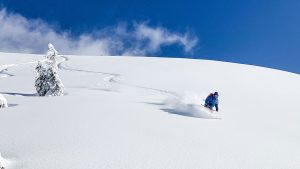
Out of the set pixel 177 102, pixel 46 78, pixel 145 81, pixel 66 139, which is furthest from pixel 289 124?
pixel 145 81

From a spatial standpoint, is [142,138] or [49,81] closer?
[142,138]

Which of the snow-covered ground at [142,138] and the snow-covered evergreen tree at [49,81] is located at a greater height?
the snow-covered evergreen tree at [49,81]

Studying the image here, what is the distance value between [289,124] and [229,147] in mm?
9564

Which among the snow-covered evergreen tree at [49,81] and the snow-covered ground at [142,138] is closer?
the snow-covered ground at [142,138]

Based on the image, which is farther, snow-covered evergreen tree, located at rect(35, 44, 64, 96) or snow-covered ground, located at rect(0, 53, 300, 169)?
snow-covered evergreen tree, located at rect(35, 44, 64, 96)

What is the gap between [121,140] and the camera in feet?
36.1

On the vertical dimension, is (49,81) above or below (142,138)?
above

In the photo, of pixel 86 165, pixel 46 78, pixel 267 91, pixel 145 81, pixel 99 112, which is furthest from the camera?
pixel 145 81

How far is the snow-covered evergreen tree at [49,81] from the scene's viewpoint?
87.8 ft

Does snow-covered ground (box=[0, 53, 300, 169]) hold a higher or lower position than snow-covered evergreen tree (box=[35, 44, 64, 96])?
lower

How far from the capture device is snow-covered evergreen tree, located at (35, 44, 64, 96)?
26.8m

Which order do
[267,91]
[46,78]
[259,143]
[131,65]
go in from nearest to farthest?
[259,143] < [46,78] < [267,91] < [131,65]

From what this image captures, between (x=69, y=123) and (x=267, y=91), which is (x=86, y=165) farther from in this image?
(x=267, y=91)

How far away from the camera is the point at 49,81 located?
88.3ft
